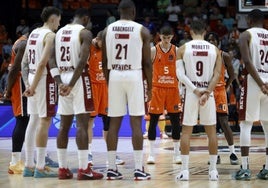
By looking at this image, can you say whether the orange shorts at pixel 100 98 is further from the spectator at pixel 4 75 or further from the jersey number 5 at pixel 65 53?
the spectator at pixel 4 75

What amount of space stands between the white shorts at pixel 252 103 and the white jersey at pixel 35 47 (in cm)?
271

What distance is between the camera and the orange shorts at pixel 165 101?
35.3 feet

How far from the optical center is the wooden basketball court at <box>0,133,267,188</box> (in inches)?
322

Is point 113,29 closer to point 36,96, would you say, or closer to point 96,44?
point 36,96

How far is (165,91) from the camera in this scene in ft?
35.7

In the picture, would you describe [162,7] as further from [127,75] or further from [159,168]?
[127,75]

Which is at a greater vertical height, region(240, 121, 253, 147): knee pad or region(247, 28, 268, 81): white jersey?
region(247, 28, 268, 81): white jersey

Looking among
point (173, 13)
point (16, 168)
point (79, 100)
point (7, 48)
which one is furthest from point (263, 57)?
point (173, 13)

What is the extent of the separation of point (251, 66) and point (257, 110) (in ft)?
1.93

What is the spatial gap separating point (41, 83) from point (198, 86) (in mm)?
2139

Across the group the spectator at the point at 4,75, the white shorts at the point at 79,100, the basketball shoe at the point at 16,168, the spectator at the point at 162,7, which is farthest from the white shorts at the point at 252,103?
the spectator at the point at 162,7

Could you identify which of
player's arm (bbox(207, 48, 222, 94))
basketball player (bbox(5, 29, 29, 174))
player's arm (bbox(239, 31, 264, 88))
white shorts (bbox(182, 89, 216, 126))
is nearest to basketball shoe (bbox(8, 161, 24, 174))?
basketball player (bbox(5, 29, 29, 174))

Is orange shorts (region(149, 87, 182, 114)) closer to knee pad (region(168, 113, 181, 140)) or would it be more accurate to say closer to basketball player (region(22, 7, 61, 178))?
knee pad (region(168, 113, 181, 140))

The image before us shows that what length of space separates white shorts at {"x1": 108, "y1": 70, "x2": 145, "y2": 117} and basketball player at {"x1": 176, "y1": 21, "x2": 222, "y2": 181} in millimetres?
554
